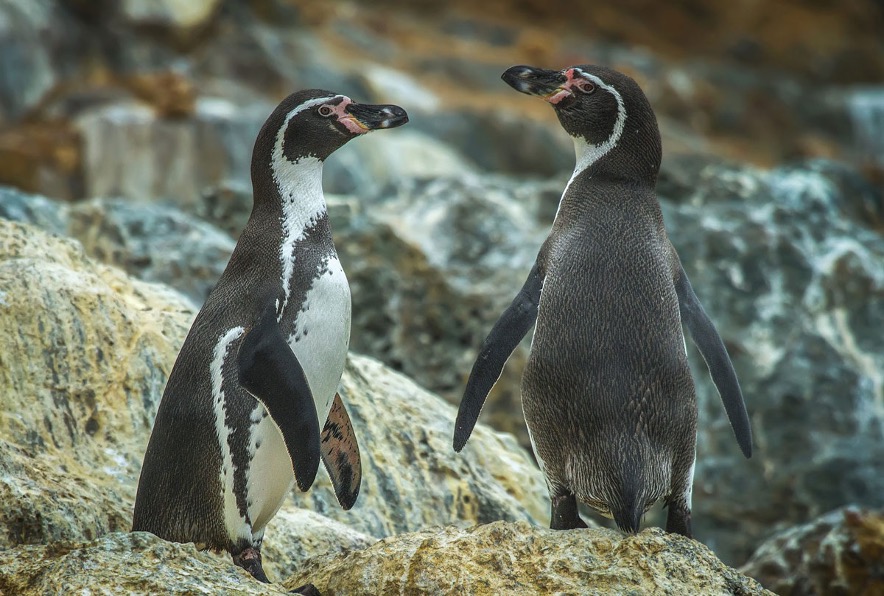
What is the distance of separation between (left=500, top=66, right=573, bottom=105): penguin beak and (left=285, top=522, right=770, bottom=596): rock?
5.76 ft

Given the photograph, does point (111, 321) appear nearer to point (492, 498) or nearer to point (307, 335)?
point (307, 335)

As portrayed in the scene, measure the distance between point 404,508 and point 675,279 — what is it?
164 centimetres

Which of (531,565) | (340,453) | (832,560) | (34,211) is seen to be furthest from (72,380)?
(832,560)

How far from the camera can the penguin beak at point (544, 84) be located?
15.9 ft

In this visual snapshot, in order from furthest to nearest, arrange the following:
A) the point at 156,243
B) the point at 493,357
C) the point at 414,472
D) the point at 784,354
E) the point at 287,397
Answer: the point at 784,354 < the point at 156,243 < the point at 414,472 < the point at 493,357 < the point at 287,397

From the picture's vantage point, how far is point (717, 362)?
4598 mm

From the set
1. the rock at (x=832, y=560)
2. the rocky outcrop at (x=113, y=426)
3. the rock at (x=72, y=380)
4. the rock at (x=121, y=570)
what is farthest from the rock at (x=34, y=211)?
the rock at (x=832, y=560)

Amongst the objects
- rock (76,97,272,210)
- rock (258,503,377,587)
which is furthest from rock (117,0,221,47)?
rock (258,503,377,587)

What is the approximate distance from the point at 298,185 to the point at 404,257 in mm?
3493

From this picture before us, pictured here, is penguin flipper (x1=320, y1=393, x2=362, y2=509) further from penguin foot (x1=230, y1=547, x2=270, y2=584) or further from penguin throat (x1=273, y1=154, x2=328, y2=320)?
penguin throat (x1=273, y1=154, x2=328, y2=320)

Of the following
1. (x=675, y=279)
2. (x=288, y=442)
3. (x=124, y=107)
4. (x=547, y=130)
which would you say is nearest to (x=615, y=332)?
(x=675, y=279)

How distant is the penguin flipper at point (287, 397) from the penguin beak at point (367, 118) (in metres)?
1.01

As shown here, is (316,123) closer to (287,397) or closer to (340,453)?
(287,397)

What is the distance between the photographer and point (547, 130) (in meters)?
16.8
